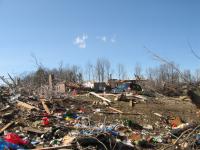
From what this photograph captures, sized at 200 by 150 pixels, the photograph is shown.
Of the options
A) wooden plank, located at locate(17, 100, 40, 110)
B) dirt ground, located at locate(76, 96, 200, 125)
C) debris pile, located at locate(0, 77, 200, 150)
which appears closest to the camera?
debris pile, located at locate(0, 77, 200, 150)

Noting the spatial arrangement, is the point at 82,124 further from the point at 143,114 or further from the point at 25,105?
the point at 143,114

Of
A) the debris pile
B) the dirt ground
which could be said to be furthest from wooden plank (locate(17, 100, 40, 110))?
the dirt ground

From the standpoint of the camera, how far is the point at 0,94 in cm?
1298

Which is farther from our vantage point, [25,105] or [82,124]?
[25,105]

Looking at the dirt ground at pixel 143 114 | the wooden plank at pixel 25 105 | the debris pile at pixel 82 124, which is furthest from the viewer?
the wooden plank at pixel 25 105

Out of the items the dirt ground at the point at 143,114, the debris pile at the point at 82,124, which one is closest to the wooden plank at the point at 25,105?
the debris pile at the point at 82,124

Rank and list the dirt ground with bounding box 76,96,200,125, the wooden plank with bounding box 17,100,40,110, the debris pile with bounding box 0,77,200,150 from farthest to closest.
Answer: the wooden plank with bounding box 17,100,40,110
the dirt ground with bounding box 76,96,200,125
the debris pile with bounding box 0,77,200,150

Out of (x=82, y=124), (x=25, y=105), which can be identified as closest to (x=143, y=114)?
(x=82, y=124)

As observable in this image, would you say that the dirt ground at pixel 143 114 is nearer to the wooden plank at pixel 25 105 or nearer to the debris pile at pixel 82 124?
the debris pile at pixel 82 124

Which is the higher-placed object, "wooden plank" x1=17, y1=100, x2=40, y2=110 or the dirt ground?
"wooden plank" x1=17, y1=100, x2=40, y2=110

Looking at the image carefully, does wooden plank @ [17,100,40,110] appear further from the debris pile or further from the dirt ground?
the dirt ground

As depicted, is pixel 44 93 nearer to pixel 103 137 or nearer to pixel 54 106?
pixel 54 106

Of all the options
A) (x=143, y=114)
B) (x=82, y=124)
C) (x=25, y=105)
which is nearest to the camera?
(x=82, y=124)

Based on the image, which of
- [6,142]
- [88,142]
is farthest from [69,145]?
[6,142]
